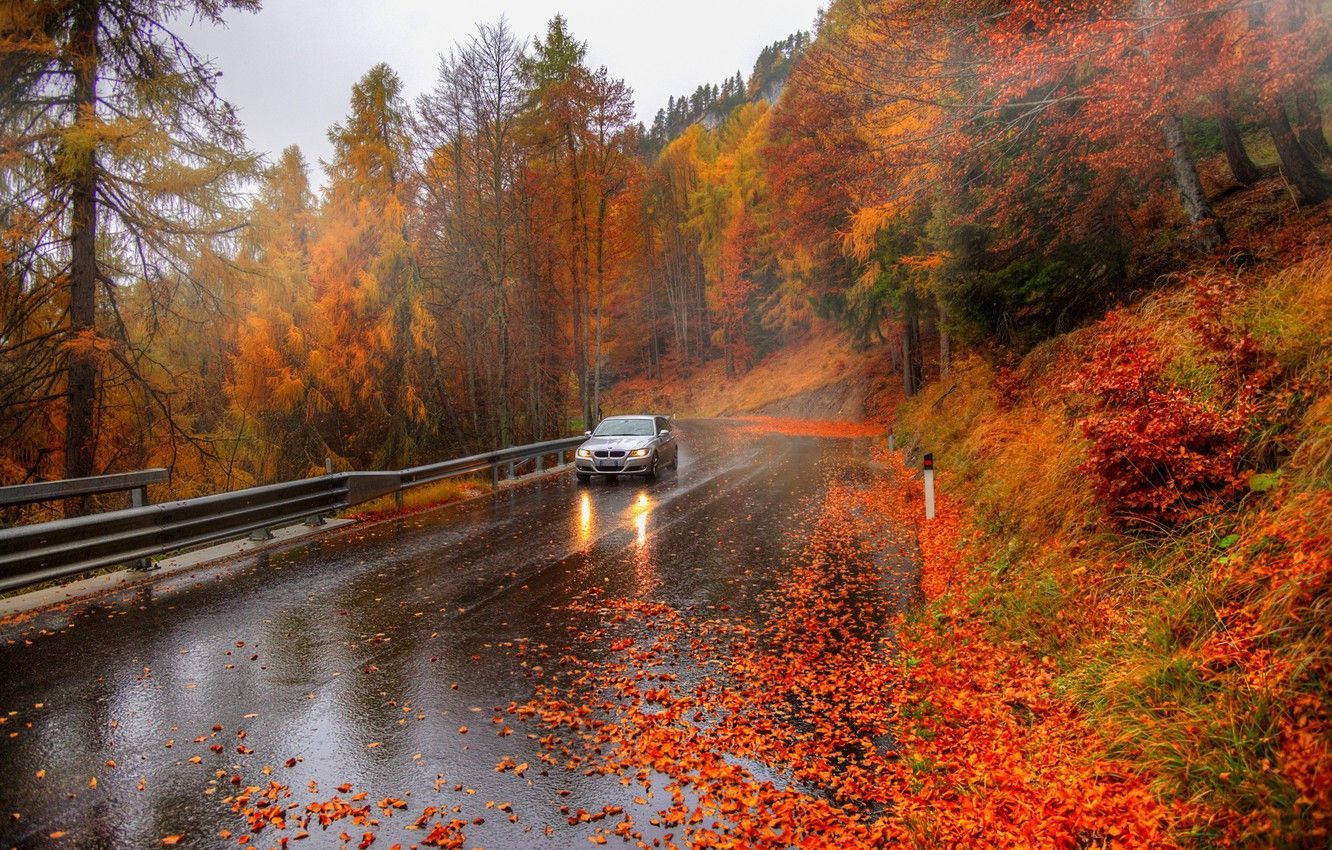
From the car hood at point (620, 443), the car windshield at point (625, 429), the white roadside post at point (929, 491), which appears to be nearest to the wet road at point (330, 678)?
the white roadside post at point (929, 491)

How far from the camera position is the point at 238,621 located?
6461 millimetres

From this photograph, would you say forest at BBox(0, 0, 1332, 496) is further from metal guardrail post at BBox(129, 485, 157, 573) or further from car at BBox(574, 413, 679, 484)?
car at BBox(574, 413, 679, 484)

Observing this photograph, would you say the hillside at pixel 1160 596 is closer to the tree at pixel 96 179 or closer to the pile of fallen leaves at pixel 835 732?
the pile of fallen leaves at pixel 835 732

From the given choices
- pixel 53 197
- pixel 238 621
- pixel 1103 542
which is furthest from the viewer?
pixel 53 197

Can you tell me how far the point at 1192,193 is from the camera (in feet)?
33.3

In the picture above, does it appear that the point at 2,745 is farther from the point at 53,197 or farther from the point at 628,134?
the point at 628,134

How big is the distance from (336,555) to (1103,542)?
8.54 meters

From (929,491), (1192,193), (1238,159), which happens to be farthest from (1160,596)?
(1238,159)

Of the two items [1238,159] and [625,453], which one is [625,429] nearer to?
[625,453]

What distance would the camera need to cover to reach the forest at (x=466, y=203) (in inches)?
381

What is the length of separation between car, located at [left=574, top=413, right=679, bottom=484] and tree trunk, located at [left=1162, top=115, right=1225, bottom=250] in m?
11.0

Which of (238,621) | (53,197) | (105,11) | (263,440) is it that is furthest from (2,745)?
(263,440)

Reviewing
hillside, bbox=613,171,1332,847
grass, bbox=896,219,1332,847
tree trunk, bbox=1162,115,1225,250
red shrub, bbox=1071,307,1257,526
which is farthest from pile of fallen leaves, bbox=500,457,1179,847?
tree trunk, bbox=1162,115,1225,250

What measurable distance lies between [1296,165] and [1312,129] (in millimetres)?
1711
